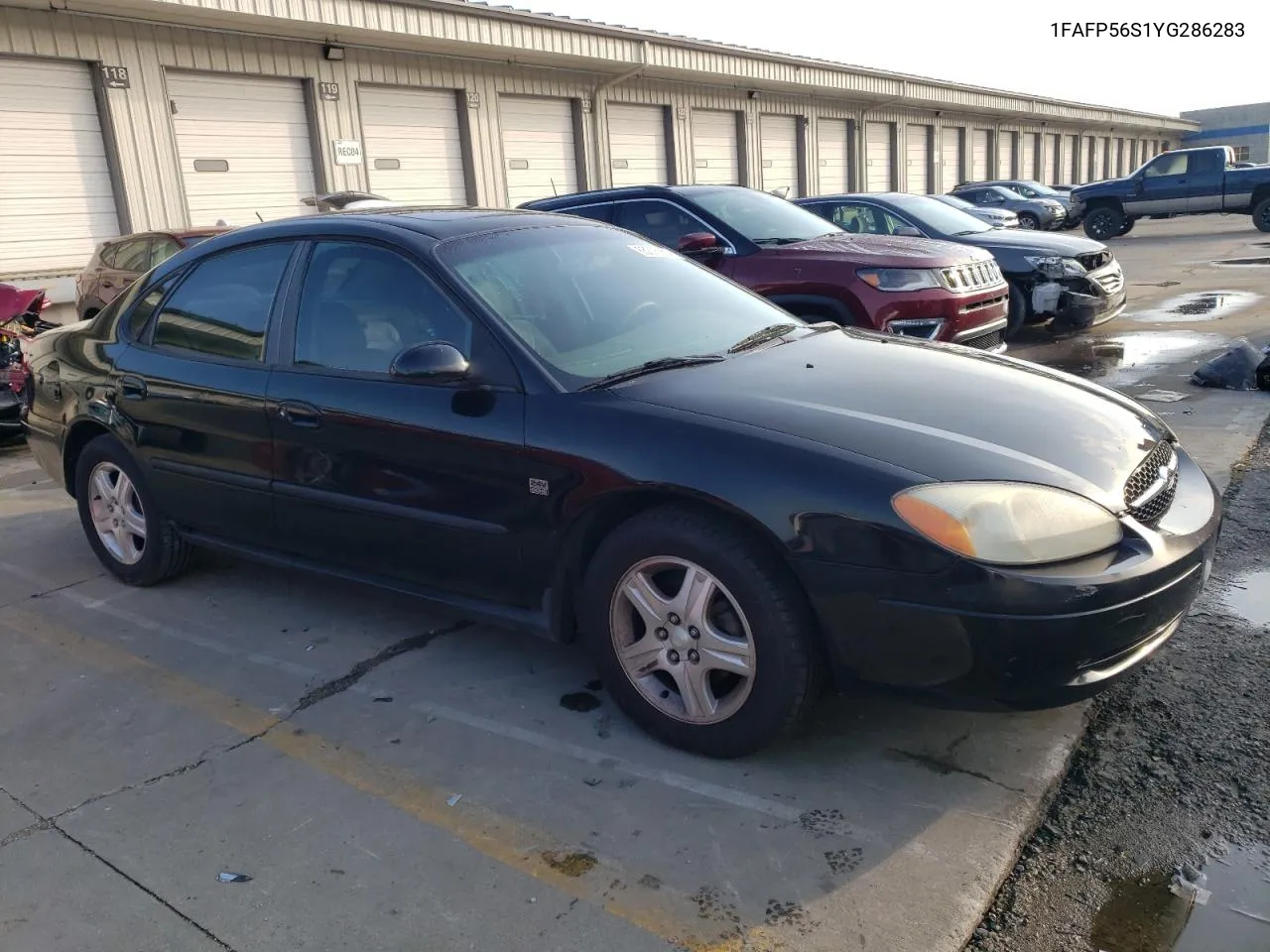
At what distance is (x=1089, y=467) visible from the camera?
2.94 m

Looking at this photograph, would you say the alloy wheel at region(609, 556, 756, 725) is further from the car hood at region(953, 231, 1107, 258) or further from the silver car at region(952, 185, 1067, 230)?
the silver car at region(952, 185, 1067, 230)

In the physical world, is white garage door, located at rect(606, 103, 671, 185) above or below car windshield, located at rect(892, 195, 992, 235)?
above

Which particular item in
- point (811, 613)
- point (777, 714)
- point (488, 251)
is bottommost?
point (777, 714)

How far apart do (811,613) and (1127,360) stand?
7.34 meters

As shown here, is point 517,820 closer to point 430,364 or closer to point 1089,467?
point 430,364

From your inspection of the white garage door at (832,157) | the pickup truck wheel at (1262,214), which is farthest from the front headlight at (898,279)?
the pickup truck wheel at (1262,214)

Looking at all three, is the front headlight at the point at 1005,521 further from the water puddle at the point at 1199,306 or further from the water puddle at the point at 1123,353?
the water puddle at the point at 1199,306

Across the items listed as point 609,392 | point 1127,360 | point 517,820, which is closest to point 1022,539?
point 609,392

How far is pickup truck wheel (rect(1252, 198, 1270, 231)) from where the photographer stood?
23.1 m

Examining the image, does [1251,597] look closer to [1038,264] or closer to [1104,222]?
[1038,264]

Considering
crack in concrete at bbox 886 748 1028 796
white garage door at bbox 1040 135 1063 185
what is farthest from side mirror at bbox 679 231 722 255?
white garage door at bbox 1040 135 1063 185

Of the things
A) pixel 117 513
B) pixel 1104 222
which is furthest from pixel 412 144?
pixel 1104 222

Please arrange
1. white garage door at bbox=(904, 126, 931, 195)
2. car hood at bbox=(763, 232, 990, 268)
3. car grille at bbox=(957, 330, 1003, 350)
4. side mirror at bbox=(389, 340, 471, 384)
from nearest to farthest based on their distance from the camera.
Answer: side mirror at bbox=(389, 340, 471, 384) < car hood at bbox=(763, 232, 990, 268) < car grille at bbox=(957, 330, 1003, 350) < white garage door at bbox=(904, 126, 931, 195)

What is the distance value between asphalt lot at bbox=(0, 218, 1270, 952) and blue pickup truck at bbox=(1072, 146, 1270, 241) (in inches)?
969
